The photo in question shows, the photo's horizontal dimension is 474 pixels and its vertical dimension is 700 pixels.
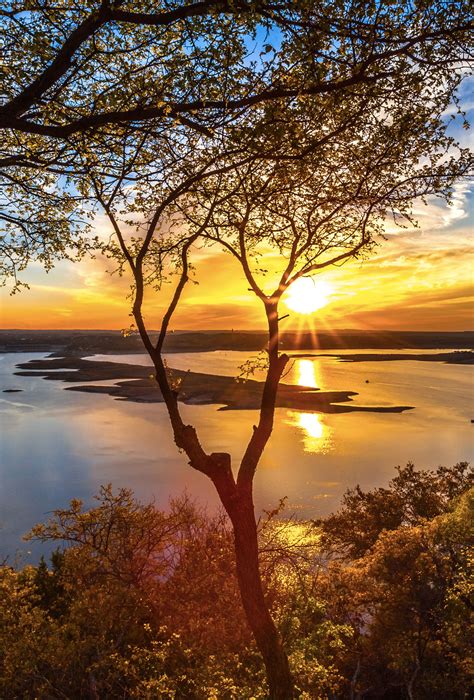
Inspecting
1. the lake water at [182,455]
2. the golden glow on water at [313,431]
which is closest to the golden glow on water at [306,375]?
the lake water at [182,455]

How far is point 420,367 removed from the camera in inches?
5340

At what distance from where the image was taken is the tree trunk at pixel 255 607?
952 cm

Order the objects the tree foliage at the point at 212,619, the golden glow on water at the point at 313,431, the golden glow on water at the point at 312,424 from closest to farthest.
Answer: the tree foliage at the point at 212,619
the golden glow on water at the point at 313,431
the golden glow on water at the point at 312,424

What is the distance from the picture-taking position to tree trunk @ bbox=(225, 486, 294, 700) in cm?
952

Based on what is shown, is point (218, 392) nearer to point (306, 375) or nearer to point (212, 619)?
point (306, 375)

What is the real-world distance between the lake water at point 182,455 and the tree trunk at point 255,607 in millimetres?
24439

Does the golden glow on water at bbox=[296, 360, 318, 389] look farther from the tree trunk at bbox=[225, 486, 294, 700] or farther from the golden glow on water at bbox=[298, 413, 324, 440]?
the tree trunk at bbox=[225, 486, 294, 700]

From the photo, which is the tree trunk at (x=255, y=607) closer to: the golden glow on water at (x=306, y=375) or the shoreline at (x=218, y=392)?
the shoreline at (x=218, y=392)

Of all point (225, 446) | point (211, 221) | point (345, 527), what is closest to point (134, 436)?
point (225, 446)

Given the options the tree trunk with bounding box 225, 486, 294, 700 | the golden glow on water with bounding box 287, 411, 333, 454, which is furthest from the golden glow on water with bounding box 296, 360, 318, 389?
the tree trunk with bounding box 225, 486, 294, 700

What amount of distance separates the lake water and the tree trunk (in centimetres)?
2444

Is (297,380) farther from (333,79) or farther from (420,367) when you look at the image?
(333,79)

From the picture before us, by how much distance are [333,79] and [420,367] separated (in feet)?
445

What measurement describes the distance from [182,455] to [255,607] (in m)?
43.5
